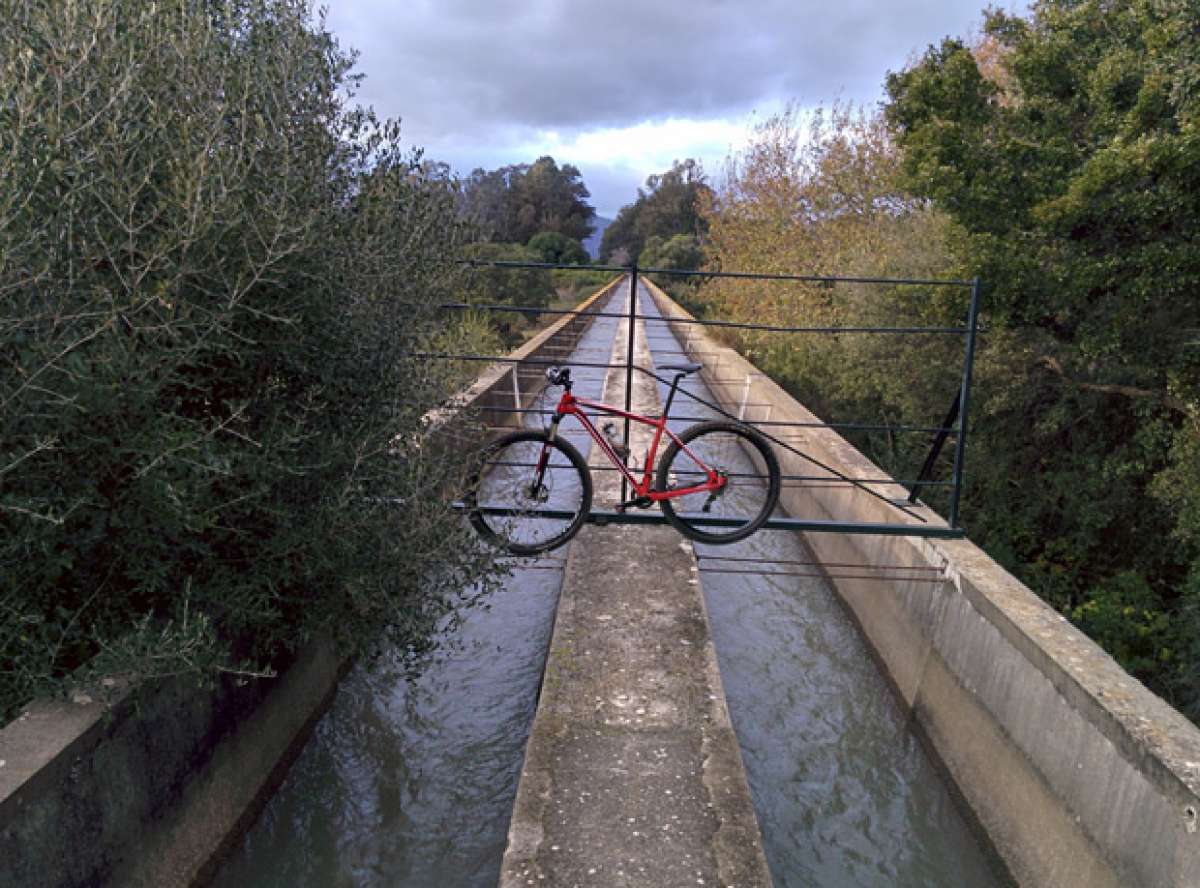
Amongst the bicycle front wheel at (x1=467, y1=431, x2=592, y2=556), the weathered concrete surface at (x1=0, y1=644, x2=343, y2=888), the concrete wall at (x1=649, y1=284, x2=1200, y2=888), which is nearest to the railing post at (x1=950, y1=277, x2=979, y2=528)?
the concrete wall at (x1=649, y1=284, x2=1200, y2=888)

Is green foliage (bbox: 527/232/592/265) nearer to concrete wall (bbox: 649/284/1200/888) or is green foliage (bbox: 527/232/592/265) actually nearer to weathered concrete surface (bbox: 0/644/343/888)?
concrete wall (bbox: 649/284/1200/888)

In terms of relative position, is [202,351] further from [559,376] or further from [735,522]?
[735,522]

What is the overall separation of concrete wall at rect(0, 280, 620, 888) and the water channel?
0.90ft

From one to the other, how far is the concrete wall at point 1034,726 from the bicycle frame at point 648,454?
161cm

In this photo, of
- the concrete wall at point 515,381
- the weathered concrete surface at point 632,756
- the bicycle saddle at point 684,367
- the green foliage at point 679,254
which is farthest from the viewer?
the green foliage at point 679,254

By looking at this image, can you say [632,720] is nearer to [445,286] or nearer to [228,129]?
[445,286]

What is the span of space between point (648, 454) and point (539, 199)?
238ft

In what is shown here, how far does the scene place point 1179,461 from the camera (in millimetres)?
5141

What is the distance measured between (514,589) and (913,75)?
16.3 feet

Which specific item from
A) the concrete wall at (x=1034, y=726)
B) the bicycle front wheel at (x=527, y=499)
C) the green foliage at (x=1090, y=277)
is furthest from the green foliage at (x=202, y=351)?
the green foliage at (x=1090, y=277)

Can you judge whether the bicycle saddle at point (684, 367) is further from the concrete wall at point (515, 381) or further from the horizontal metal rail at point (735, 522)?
the horizontal metal rail at point (735, 522)

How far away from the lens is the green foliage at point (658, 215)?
207 feet

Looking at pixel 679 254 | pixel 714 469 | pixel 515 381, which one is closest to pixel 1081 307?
pixel 714 469

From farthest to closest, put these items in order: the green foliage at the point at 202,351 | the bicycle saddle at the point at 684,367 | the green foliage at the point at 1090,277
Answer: the green foliage at the point at 1090,277 → the bicycle saddle at the point at 684,367 → the green foliage at the point at 202,351
